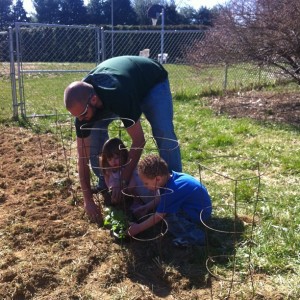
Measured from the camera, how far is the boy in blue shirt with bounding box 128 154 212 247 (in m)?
2.87

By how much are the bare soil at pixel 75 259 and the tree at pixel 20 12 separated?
4487 cm

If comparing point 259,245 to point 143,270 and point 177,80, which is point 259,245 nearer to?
point 143,270

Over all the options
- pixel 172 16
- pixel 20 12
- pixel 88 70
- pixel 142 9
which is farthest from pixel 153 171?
pixel 20 12

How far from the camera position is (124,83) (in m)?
3.07

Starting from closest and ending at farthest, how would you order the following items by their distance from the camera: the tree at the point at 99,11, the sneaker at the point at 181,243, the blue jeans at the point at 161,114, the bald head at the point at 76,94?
A: the bald head at the point at 76,94 → the sneaker at the point at 181,243 → the blue jeans at the point at 161,114 → the tree at the point at 99,11

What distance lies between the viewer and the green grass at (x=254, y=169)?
284 cm

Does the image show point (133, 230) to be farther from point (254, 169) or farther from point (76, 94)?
point (254, 169)

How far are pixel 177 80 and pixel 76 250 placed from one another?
10630 millimetres

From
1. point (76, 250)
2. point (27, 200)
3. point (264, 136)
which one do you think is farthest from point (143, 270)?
point (264, 136)

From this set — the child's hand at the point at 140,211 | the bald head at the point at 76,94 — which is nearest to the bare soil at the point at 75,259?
the child's hand at the point at 140,211

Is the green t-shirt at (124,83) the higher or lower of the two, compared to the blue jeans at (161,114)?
higher

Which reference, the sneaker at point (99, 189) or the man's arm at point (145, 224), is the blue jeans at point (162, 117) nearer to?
the sneaker at point (99, 189)

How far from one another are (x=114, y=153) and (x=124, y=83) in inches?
20.8

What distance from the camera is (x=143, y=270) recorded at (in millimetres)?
2748
